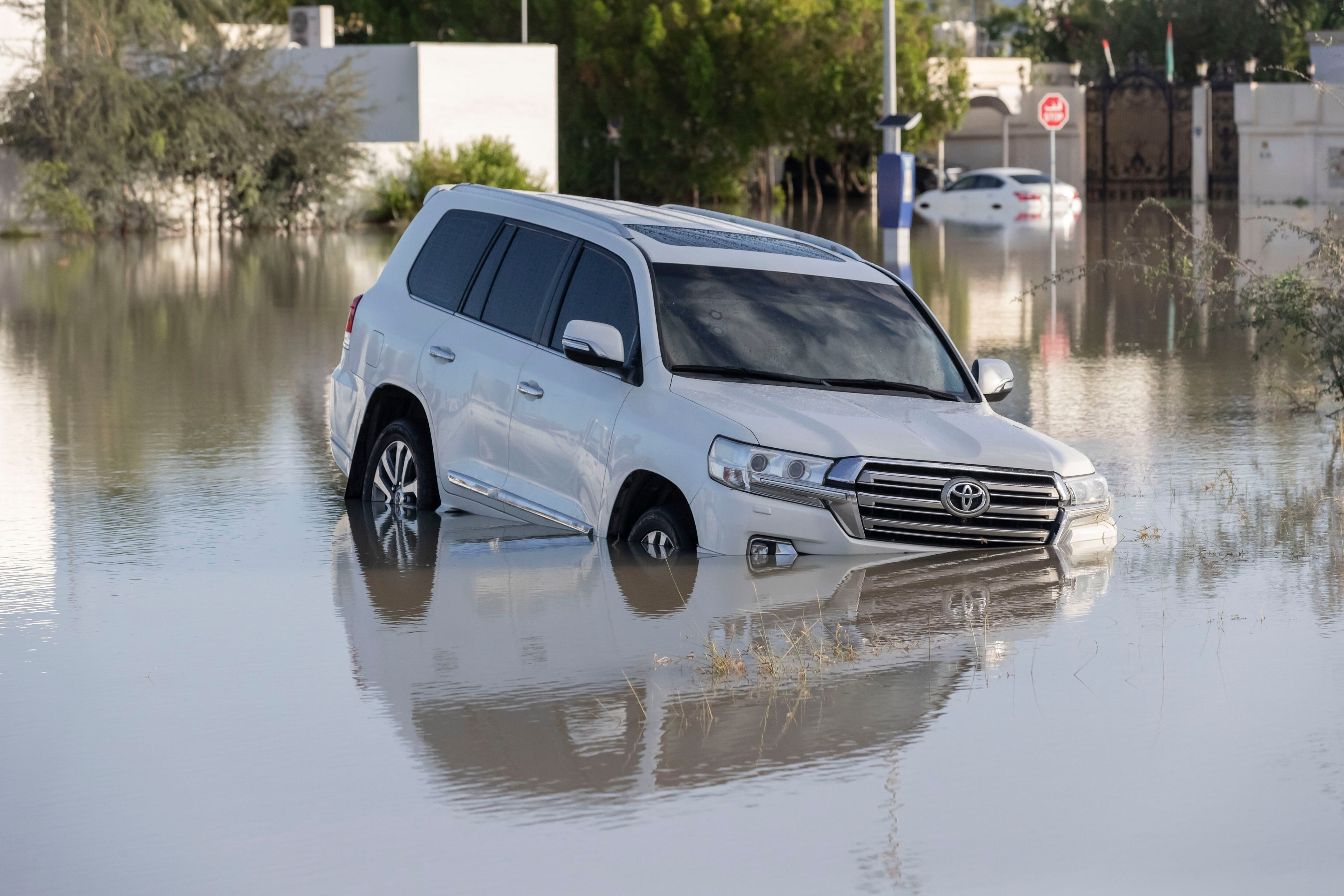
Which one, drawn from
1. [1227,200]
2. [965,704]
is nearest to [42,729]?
[965,704]

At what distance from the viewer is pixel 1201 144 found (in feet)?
193

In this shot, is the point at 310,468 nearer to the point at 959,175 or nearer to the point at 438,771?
the point at 438,771

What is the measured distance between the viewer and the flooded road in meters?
5.20

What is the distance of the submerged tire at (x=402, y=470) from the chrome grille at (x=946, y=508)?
8.80 feet

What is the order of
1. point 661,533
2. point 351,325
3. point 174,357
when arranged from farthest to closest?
point 174,357, point 351,325, point 661,533

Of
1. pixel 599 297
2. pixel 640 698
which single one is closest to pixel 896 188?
pixel 599 297

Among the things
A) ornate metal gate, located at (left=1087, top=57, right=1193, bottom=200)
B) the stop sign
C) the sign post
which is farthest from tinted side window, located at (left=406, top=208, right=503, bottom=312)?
ornate metal gate, located at (left=1087, top=57, right=1193, bottom=200)

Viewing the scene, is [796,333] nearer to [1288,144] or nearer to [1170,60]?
[1288,144]

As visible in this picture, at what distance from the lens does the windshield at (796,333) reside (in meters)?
9.12

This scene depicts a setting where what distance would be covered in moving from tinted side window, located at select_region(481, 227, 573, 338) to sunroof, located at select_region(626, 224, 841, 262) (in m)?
0.43

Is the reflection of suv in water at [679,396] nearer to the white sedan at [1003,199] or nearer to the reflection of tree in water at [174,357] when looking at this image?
the reflection of tree in water at [174,357]

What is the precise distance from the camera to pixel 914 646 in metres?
7.55

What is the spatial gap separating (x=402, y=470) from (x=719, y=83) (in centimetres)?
5096

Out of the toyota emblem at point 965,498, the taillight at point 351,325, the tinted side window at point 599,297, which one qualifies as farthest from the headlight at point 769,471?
the taillight at point 351,325
